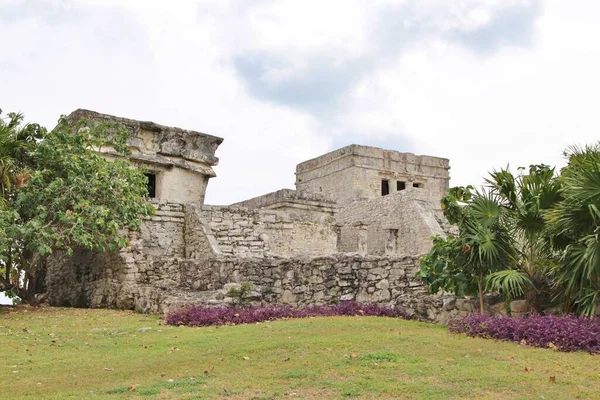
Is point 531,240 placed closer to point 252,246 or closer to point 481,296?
point 481,296

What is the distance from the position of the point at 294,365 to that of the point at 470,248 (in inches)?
167

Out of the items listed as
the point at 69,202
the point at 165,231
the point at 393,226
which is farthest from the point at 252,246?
the point at 393,226

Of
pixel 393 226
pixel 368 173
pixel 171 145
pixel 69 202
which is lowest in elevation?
pixel 69 202

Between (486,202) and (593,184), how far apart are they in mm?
1868

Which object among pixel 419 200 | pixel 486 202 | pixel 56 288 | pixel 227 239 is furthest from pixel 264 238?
pixel 486 202

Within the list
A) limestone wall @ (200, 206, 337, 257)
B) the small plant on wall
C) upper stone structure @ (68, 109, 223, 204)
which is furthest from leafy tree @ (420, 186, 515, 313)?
upper stone structure @ (68, 109, 223, 204)

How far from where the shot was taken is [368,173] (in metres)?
33.9

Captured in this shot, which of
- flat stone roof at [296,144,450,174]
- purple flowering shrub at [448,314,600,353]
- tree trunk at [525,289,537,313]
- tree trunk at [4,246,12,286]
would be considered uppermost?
flat stone roof at [296,144,450,174]

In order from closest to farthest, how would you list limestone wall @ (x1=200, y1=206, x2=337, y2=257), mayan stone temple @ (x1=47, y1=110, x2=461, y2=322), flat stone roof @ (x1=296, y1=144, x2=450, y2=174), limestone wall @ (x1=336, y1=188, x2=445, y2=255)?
mayan stone temple @ (x1=47, y1=110, x2=461, y2=322) → limestone wall @ (x1=200, y1=206, x2=337, y2=257) → limestone wall @ (x1=336, y1=188, x2=445, y2=255) → flat stone roof @ (x1=296, y1=144, x2=450, y2=174)

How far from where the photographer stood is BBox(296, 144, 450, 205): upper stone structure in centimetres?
3381

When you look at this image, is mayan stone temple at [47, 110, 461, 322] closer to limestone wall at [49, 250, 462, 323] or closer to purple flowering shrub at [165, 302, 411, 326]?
limestone wall at [49, 250, 462, 323]

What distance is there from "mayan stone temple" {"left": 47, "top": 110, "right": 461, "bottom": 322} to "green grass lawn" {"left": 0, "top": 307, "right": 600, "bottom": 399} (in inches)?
82.5

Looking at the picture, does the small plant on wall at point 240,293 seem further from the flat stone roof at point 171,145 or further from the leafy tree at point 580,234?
the flat stone roof at point 171,145

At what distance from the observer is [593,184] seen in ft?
32.3
